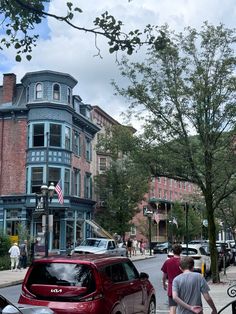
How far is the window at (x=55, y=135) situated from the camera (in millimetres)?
41469

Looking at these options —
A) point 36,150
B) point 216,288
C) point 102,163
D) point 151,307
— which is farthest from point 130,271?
point 102,163

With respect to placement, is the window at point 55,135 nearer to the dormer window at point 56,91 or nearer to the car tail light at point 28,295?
the dormer window at point 56,91

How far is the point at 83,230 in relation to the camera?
46.0m

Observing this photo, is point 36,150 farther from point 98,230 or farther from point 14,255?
point 14,255

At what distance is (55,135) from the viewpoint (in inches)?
1639

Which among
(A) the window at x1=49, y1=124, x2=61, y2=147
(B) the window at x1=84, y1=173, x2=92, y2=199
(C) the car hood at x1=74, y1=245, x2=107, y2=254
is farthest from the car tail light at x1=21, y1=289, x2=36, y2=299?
(B) the window at x1=84, y1=173, x2=92, y2=199

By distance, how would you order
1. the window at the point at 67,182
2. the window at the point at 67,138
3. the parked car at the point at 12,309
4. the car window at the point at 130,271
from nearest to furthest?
the parked car at the point at 12,309, the car window at the point at 130,271, the window at the point at 67,182, the window at the point at 67,138

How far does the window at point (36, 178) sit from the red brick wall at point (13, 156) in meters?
1.04

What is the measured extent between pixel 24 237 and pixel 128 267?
24794 millimetres

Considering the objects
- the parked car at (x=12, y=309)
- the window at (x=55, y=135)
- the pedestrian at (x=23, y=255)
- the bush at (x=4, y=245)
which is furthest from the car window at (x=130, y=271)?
the window at (x=55, y=135)

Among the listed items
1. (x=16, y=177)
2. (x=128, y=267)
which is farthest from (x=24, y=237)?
(x=128, y=267)

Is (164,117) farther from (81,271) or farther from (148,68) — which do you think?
(81,271)

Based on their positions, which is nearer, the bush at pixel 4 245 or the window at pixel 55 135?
the bush at pixel 4 245

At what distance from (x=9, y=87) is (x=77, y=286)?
3719cm
